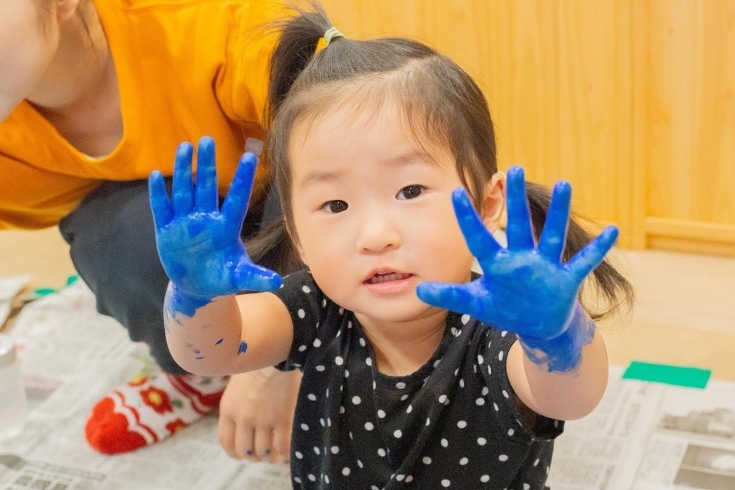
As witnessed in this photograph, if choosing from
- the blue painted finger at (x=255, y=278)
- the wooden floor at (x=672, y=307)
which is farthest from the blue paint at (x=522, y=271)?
the wooden floor at (x=672, y=307)

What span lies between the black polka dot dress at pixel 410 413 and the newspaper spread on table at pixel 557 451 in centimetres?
21

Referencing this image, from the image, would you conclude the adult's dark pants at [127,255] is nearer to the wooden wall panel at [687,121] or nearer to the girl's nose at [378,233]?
the girl's nose at [378,233]

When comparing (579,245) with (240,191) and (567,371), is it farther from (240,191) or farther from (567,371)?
(240,191)

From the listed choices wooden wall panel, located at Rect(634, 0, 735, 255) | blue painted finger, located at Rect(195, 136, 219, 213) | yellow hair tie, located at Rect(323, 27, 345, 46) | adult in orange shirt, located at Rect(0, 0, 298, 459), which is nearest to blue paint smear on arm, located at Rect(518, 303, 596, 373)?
blue painted finger, located at Rect(195, 136, 219, 213)

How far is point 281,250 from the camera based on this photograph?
1.00 m

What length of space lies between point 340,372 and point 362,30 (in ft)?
3.00

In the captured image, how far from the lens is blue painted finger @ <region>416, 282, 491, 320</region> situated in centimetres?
60

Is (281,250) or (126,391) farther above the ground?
(281,250)

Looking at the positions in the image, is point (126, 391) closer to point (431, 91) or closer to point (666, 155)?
point (431, 91)

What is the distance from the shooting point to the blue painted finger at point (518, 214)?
59cm

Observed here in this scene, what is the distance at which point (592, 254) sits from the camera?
0.59m

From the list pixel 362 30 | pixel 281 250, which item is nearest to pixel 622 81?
pixel 362 30

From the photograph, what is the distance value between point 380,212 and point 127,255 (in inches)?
20.3

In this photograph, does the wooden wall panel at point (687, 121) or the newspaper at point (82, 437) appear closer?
the newspaper at point (82, 437)
